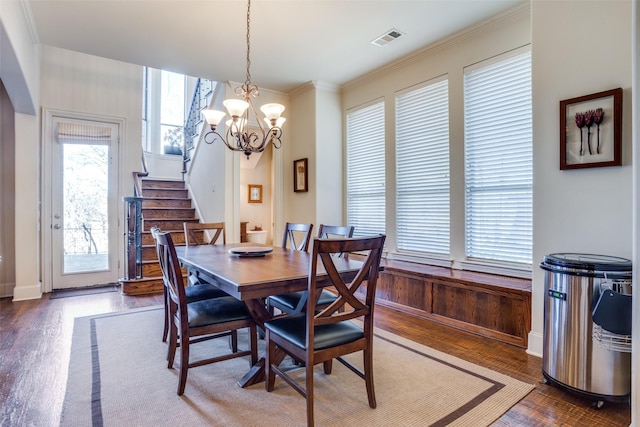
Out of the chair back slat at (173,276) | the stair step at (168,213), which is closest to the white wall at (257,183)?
the stair step at (168,213)

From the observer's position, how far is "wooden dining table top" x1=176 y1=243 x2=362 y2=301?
1718 millimetres

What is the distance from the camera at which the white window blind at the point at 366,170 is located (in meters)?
4.57

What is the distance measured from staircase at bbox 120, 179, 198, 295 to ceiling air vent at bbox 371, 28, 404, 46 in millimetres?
3910

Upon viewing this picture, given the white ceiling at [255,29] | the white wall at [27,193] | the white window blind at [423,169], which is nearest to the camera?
the white ceiling at [255,29]

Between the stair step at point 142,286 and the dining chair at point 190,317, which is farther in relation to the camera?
the stair step at point 142,286

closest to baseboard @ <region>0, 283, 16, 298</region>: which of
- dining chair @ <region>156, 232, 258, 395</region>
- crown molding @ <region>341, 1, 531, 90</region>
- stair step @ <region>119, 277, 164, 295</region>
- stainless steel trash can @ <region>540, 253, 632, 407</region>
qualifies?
stair step @ <region>119, 277, 164, 295</region>

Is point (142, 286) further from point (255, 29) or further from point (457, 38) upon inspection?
point (457, 38)

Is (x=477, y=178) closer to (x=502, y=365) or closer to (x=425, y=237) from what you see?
(x=425, y=237)

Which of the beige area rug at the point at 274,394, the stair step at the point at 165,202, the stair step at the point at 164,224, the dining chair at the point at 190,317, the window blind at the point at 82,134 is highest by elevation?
the window blind at the point at 82,134

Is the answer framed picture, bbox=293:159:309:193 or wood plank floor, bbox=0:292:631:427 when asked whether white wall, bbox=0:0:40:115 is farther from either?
framed picture, bbox=293:159:309:193

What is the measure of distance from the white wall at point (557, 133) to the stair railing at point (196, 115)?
4.69 metres

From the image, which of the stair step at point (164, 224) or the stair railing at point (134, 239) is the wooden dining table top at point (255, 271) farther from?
the stair step at point (164, 224)

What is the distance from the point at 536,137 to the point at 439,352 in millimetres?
1802

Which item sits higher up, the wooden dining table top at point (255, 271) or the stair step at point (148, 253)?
the wooden dining table top at point (255, 271)
